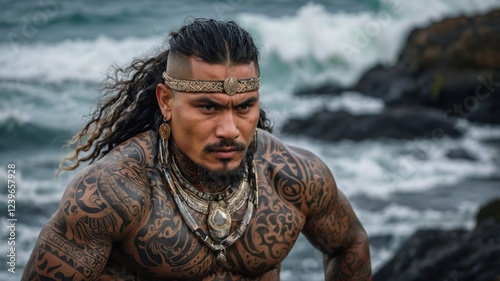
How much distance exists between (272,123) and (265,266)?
1141 mm

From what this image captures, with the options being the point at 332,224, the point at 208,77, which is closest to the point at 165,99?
the point at 208,77

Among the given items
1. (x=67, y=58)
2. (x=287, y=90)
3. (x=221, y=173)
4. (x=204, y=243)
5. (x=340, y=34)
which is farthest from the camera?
(x=340, y=34)

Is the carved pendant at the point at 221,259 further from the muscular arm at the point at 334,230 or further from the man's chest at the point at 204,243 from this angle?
the muscular arm at the point at 334,230

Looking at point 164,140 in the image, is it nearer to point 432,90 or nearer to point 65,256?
point 65,256

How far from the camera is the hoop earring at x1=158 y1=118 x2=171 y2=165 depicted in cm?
510

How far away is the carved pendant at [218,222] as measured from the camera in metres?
5.13

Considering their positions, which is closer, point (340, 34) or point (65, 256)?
point (65, 256)

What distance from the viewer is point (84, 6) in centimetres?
2583

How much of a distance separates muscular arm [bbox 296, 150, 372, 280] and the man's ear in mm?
831

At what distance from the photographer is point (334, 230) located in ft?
18.5

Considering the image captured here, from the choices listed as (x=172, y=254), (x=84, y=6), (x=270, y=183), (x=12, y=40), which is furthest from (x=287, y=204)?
(x=84, y=6)

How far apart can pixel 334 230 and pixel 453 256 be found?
12.0ft

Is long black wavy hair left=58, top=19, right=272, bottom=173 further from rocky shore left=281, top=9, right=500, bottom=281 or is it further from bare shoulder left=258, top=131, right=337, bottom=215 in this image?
rocky shore left=281, top=9, right=500, bottom=281

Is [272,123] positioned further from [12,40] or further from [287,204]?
[12,40]
